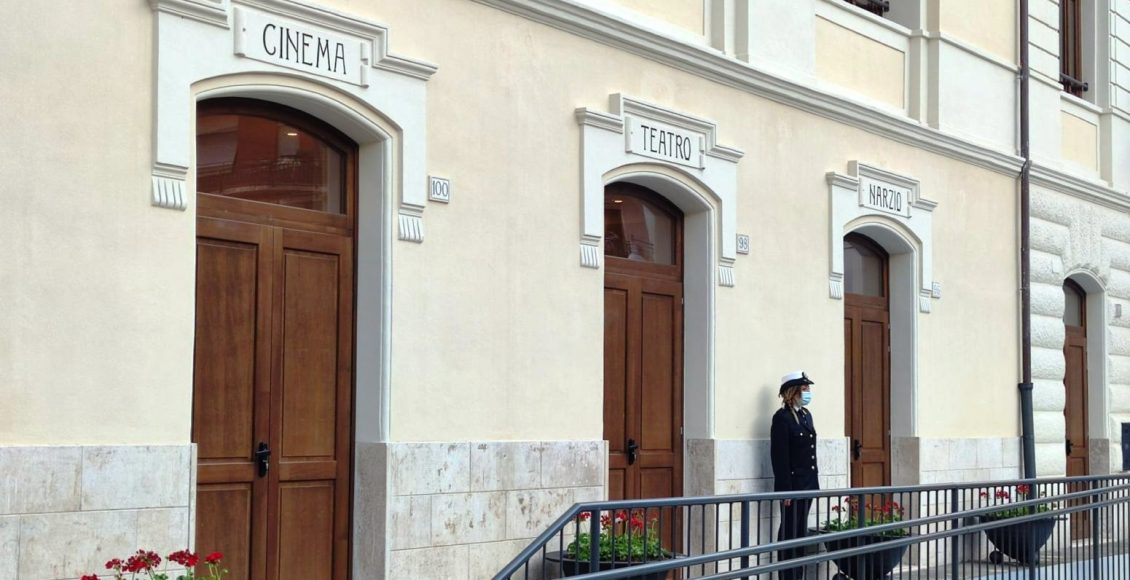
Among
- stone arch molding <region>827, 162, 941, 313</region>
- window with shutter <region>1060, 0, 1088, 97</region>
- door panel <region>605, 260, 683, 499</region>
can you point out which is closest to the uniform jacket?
door panel <region>605, 260, 683, 499</region>

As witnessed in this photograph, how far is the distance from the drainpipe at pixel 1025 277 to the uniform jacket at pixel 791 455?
515cm

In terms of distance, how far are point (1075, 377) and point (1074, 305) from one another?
90 cm

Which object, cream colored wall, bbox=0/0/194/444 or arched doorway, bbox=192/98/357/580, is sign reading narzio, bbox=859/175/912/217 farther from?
cream colored wall, bbox=0/0/194/444

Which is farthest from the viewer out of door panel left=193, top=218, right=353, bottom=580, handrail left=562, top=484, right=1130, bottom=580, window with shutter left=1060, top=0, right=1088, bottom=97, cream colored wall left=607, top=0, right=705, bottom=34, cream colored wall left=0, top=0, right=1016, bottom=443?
window with shutter left=1060, top=0, right=1088, bottom=97

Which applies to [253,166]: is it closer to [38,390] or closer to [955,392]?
[38,390]

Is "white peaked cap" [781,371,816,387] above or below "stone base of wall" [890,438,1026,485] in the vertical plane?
above

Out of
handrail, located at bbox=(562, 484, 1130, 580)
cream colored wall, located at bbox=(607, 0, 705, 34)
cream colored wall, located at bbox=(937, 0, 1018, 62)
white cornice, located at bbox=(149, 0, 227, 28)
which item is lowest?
handrail, located at bbox=(562, 484, 1130, 580)

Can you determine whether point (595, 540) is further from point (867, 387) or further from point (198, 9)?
point (867, 387)

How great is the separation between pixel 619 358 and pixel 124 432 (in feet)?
15.3

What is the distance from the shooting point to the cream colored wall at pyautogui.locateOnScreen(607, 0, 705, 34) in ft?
37.9

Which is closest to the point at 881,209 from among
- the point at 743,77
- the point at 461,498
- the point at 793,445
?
the point at 743,77

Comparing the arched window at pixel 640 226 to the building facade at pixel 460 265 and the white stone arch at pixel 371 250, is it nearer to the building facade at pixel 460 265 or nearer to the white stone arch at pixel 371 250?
the building facade at pixel 460 265

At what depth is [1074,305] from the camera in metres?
18.5

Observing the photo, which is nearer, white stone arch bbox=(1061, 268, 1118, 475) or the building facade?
the building facade
